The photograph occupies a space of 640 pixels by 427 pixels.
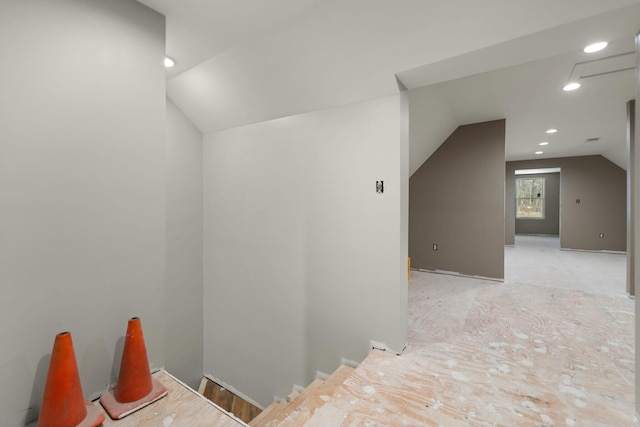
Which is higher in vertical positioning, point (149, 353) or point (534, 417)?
point (149, 353)

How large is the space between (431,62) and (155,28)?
1731 millimetres

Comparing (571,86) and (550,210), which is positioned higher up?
(571,86)

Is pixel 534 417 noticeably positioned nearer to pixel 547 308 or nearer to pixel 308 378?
pixel 308 378

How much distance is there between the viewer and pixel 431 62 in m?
1.78

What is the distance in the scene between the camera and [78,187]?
1.46m

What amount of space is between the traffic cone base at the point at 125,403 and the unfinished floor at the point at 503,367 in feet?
2.68

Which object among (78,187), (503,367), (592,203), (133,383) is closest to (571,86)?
(503,367)

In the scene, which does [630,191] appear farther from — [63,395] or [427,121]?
[63,395]

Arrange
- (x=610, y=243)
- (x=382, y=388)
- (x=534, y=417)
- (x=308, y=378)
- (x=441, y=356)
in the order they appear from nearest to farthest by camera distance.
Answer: (x=534, y=417) < (x=382, y=388) < (x=441, y=356) < (x=308, y=378) < (x=610, y=243)

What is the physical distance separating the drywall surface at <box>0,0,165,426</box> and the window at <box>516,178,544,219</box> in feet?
36.7

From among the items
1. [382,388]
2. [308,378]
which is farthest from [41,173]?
[308,378]

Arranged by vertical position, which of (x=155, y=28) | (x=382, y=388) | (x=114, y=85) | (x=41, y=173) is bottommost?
(x=382, y=388)

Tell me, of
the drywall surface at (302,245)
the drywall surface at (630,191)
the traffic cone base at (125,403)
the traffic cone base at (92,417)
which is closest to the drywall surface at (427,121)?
the drywall surface at (302,245)

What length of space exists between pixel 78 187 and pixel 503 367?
278 cm
